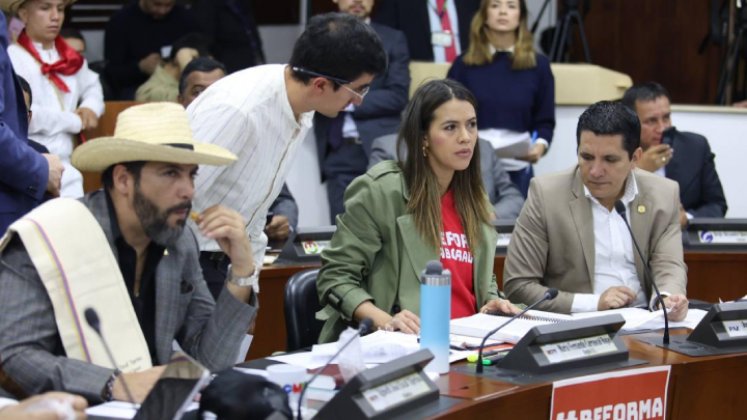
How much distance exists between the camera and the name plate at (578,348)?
2.89 metres

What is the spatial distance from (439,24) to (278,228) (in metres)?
2.12

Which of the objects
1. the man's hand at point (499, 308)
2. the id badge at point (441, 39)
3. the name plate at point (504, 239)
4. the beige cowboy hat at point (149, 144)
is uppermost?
the beige cowboy hat at point (149, 144)

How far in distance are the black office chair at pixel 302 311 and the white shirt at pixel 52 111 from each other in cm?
184

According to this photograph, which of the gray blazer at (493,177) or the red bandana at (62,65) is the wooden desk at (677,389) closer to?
the gray blazer at (493,177)

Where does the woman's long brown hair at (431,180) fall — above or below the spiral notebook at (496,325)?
above

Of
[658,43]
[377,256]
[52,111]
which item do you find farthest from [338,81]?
[658,43]

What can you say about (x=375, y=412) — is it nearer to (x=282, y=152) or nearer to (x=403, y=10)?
(x=282, y=152)

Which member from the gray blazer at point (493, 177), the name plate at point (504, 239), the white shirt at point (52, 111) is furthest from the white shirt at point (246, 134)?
the gray blazer at point (493, 177)

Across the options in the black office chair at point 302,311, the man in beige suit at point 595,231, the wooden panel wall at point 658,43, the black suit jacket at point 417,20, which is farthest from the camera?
the wooden panel wall at point 658,43

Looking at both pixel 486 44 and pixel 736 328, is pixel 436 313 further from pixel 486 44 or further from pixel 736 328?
pixel 486 44

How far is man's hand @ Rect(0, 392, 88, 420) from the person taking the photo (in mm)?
2160

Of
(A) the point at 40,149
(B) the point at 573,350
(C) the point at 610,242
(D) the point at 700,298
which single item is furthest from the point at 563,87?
(B) the point at 573,350

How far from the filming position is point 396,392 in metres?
2.46

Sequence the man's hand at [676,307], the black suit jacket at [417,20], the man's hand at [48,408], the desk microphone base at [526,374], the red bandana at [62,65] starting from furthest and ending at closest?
the black suit jacket at [417,20] → the red bandana at [62,65] → the man's hand at [676,307] → the desk microphone base at [526,374] → the man's hand at [48,408]
